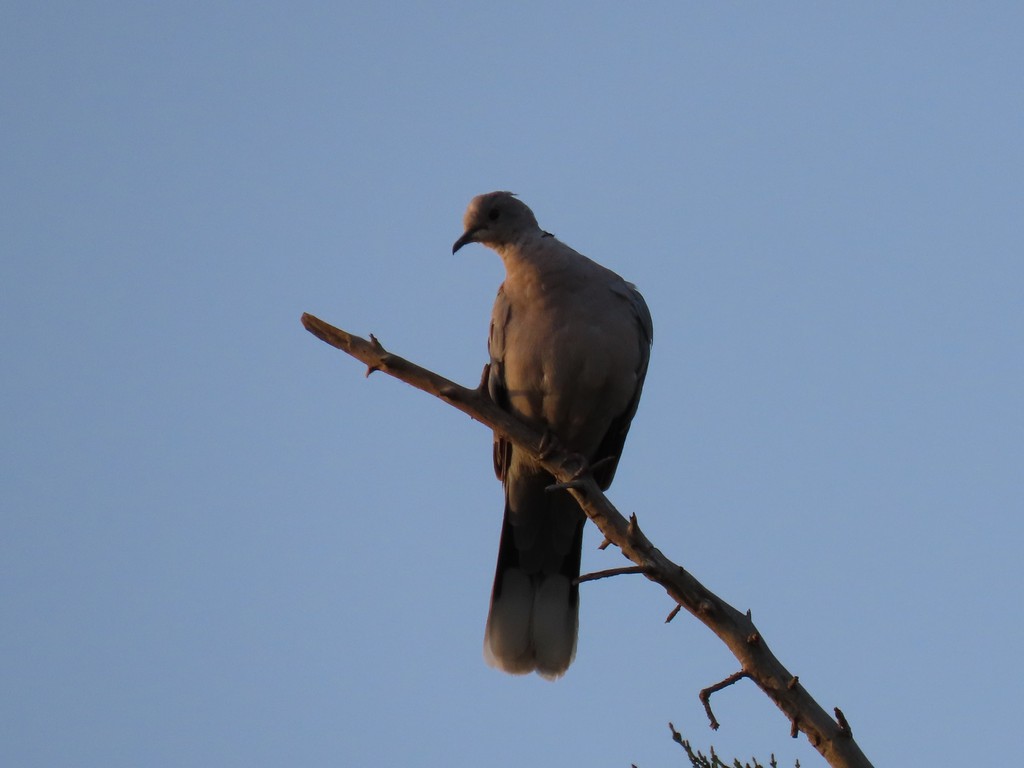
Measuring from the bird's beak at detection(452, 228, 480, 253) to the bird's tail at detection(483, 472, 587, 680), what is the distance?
48.7 inches

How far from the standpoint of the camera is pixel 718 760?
12.9ft

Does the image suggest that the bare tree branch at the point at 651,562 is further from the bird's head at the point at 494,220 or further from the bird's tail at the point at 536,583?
the bird's head at the point at 494,220

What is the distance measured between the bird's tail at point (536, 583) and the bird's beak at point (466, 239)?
124 centimetres

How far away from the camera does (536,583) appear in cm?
577

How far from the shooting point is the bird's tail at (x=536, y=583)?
558 centimetres

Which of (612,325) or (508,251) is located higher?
(508,251)

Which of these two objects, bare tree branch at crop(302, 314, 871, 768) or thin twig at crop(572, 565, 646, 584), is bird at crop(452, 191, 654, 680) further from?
thin twig at crop(572, 565, 646, 584)

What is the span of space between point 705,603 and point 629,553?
0.37 metres

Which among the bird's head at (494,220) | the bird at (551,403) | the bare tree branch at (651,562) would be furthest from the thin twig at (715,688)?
the bird's head at (494,220)

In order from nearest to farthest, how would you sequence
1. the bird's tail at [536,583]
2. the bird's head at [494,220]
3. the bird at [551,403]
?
1. the bird at [551,403]
2. the bird's tail at [536,583]
3. the bird's head at [494,220]

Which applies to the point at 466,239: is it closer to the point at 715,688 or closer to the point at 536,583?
the point at 536,583

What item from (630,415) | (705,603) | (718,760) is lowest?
(718,760)

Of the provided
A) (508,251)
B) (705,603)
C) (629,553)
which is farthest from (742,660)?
(508,251)

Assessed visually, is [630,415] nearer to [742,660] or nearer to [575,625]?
[575,625]
